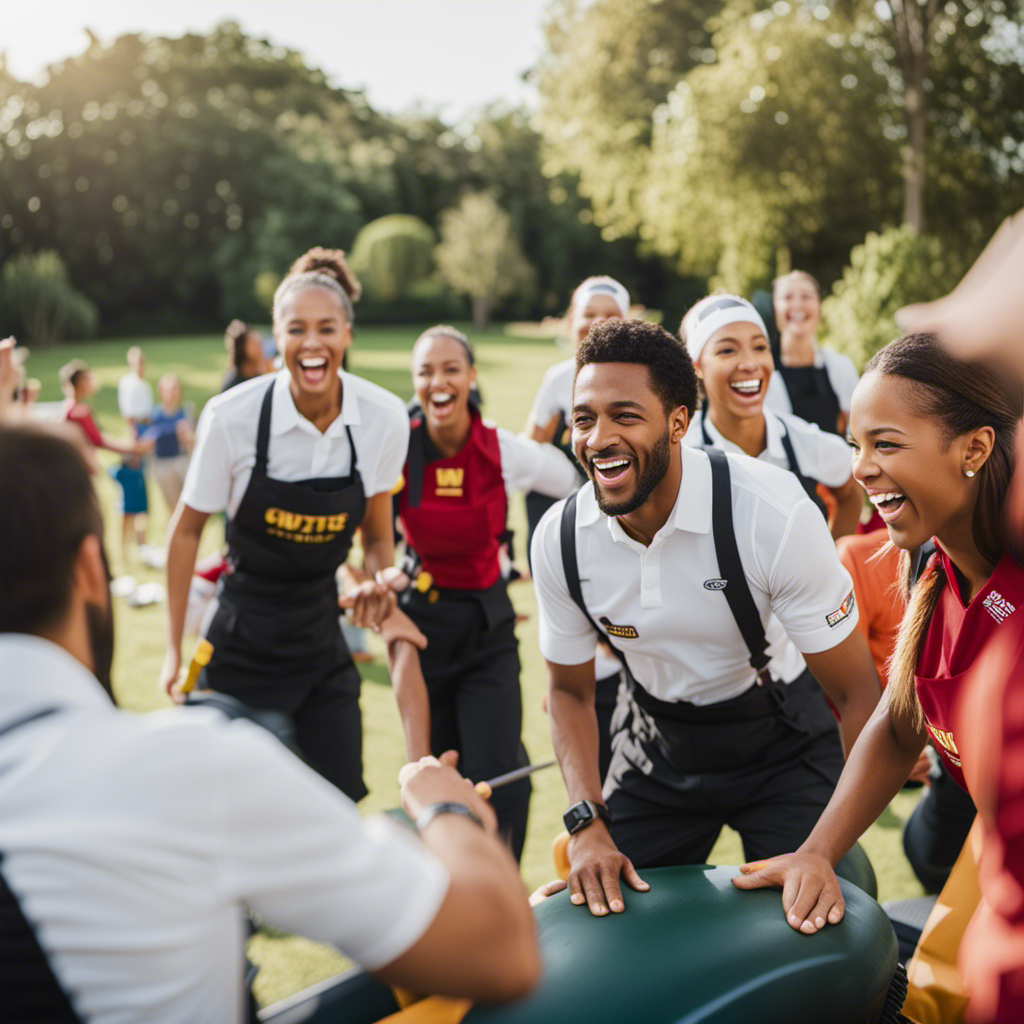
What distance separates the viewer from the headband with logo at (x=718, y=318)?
4191mm

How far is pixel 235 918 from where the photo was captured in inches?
54.9

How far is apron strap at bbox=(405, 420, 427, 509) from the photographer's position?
14.1 ft

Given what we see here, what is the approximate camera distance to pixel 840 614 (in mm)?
2688

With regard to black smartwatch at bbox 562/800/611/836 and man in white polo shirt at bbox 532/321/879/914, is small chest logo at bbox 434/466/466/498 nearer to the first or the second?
man in white polo shirt at bbox 532/321/879/914

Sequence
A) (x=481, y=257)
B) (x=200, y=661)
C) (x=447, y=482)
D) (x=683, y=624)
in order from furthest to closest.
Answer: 1. (x=481, y=257)
2. (x=447, y=482)
3. (x=200, y=661)
4. (x=683, y=624)

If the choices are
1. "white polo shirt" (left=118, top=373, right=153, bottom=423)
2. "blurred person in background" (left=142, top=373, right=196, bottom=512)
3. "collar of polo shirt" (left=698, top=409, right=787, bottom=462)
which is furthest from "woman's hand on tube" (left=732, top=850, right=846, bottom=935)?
"white polo shirt" (left=118, top=373, right=153, bottom=423)

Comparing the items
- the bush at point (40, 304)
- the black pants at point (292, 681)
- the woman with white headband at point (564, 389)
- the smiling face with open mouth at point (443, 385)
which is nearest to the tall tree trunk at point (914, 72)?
the woman with white headband at point (564, 389)

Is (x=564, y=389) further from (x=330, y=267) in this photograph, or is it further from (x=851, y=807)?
(x=851, y=807)

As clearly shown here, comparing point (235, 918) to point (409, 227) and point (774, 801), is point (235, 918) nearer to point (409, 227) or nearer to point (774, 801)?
point (774, 801)

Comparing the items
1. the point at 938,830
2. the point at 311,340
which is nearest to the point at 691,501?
the point at 938,830

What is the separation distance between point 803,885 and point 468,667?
7.25 feet

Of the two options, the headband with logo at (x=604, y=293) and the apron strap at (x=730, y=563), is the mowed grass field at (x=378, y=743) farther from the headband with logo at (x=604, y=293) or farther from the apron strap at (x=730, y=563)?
the headband with logo at (x=604, y=293)

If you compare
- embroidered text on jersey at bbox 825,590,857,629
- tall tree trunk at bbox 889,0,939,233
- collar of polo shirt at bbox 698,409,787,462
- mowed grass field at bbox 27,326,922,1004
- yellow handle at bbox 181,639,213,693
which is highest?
tall tree trunk at bbox 889,0,939,233

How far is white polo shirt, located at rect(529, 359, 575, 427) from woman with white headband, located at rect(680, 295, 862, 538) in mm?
1375
